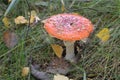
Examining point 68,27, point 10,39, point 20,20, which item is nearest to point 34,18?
point 20,20

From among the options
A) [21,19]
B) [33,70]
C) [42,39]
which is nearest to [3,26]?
[21,19]

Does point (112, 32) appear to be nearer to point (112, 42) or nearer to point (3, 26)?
point (112, 42)

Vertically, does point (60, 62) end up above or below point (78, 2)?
below

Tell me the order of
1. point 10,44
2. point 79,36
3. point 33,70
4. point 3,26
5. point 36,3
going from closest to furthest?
Answer: point 79,36
point 33,70
point 10,44
point 3,26
point 36,3

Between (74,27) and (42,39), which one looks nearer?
(74,27)

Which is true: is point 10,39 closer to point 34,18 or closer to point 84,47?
point 34,18

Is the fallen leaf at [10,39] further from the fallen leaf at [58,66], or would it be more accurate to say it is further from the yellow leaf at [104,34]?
the yellow leaf at [104,34]

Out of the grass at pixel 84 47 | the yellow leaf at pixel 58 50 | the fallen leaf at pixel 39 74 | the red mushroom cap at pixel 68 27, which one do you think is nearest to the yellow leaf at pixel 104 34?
the grass at pixel 84 47
